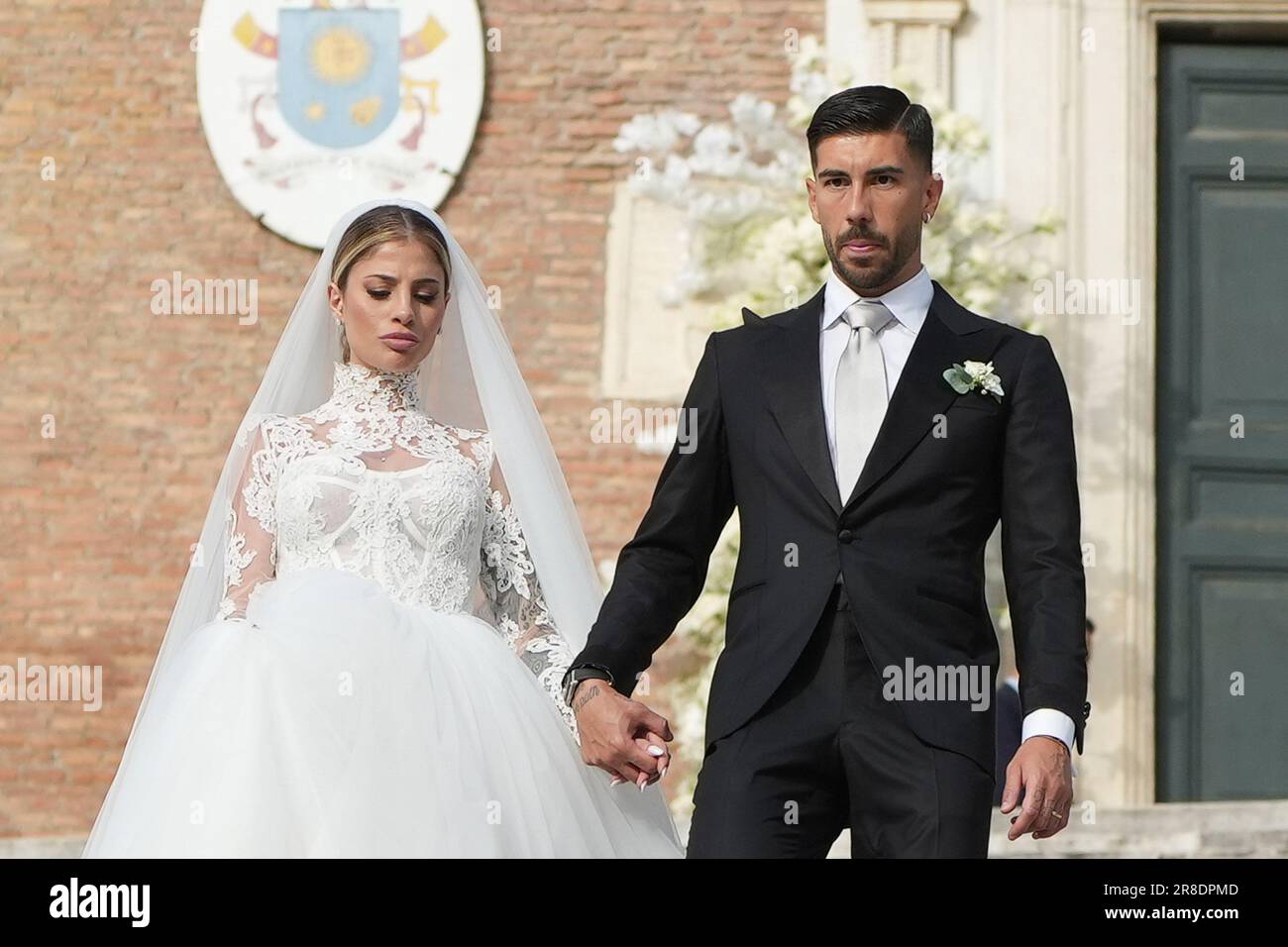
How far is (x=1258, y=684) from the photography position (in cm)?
888

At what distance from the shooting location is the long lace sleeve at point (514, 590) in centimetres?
452

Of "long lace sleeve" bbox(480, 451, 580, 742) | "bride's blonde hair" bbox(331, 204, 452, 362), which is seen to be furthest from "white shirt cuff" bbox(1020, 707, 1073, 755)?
"bride's blonde hair" bbox(331, 204, 452, 362)

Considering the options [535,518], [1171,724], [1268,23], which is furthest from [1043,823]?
[1268,23]

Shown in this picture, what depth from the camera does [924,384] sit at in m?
3.51

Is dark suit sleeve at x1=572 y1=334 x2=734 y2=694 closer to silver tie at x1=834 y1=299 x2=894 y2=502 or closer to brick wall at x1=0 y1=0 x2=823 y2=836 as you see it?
silver tie at x1=834 y1=299 x2=894 y2=502

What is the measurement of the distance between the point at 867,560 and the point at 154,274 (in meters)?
6.16

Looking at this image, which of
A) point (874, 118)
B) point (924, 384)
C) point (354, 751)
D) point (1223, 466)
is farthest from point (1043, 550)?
point (1223, 466)

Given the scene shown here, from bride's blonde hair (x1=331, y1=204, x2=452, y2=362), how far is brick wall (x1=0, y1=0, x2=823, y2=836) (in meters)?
4.23

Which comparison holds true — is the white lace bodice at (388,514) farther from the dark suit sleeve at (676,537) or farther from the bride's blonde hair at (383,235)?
the dark suit sleeve at (676,537)

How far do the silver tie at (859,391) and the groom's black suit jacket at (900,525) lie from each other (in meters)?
0.04

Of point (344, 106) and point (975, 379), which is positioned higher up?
point (344, 106)

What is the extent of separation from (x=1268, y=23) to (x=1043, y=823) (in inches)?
260

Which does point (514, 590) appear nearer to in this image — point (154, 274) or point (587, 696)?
point (587, 696)

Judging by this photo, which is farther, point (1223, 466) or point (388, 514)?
point (1223, 466)
